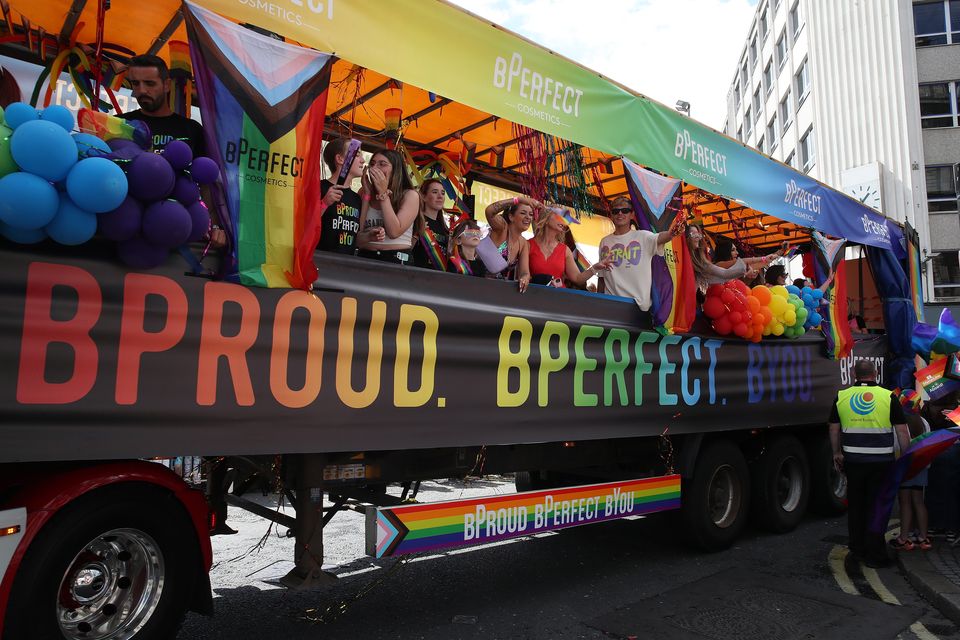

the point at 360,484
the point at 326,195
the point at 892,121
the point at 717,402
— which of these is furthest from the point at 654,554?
the point at 892,121

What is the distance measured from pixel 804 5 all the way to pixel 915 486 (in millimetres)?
27944

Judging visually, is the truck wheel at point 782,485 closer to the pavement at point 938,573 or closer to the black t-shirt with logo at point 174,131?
the pavement at point 938,573

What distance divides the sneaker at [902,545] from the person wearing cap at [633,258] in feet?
10.8

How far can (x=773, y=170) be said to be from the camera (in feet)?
22.5

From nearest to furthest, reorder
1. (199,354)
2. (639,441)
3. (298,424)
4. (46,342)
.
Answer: (46,342) < (199,354) < (298,424) < (639,441)

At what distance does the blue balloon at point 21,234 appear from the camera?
2.58 meters

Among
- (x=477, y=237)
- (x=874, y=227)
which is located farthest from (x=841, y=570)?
(x=874, y=227)

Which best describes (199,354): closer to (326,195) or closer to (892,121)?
(326,195)

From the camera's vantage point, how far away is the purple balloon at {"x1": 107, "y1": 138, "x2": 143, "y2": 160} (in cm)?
286

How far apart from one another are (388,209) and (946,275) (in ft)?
85.2

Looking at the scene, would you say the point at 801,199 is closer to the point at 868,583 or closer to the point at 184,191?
the point at 868,583

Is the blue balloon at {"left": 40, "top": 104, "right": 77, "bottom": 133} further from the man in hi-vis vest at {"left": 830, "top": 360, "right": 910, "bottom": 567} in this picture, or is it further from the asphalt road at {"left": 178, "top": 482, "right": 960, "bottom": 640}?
the man in hi-vis vest at {"left": 830, "top": 360, "right": 910, "bottom": 567}

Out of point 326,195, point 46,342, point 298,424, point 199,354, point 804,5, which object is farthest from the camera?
point 804,5

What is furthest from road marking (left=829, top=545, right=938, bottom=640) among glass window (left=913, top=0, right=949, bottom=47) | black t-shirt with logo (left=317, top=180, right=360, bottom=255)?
glass window (left=913, top=0, right=949, bottom=47)
